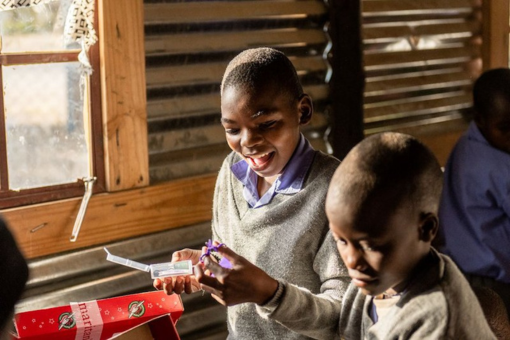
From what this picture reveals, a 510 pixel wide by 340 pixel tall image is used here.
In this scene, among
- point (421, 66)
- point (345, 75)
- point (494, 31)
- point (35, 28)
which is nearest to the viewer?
point (35, 28)

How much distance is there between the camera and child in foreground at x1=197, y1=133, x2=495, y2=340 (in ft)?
5.53

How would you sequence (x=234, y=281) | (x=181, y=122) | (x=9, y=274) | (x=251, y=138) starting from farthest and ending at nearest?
(x=181, y=122) → (x=251, y=138) → (x=234, y=281) → (x=9, y=274)

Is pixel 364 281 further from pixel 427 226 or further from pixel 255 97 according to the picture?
pixel 255 97

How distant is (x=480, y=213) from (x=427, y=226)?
96.5 inches

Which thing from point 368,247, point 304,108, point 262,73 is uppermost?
point 262,73

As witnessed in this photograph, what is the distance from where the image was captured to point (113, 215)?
3428 millimetres

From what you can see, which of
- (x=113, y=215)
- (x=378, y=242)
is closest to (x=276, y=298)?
(x=378, y=242)

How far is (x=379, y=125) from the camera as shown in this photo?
487cm

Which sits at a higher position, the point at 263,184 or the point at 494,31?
the point at 494,31

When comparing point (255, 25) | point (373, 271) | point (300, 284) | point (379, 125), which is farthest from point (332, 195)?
point (379, 125)

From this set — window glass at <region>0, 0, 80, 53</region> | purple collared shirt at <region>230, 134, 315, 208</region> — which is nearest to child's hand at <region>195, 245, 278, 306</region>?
purple collared shirt at <region>230, 134, 315, 208</region>

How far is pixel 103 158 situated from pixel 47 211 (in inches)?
13.3

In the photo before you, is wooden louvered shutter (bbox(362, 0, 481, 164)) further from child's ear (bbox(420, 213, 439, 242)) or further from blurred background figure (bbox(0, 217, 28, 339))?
blurred background figure (bbox(0, 217, 28, 339))

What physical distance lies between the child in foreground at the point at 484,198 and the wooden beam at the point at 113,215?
1245 mm
